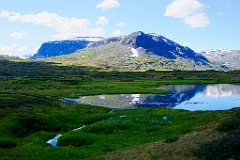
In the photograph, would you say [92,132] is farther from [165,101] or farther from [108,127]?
[165,101]

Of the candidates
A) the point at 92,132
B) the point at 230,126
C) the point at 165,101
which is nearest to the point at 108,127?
the point at 92,132

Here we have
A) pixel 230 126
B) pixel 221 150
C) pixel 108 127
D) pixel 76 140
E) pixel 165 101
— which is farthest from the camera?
pixel 165 101

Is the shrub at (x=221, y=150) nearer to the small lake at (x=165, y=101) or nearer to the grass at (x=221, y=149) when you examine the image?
the grass at (x=221, y=149)

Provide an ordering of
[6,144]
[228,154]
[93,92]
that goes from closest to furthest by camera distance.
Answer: [228,154] → [6,144] → [93,92]

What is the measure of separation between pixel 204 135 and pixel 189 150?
6129mm

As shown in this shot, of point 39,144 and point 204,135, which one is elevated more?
point 204,135

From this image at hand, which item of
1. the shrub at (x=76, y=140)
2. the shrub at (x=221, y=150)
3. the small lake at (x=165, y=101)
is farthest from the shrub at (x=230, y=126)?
the small lake at (x=165, y=101)

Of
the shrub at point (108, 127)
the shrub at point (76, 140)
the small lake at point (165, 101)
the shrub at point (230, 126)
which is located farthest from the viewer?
the small lake at point (165, 101)

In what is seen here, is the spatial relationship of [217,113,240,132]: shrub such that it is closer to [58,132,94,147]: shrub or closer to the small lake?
[58,132,94,147]: shrub

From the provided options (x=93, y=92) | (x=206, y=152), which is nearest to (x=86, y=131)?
(x=206, y=152)

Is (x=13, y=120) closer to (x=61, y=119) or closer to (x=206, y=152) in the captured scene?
(x=61, y=119)

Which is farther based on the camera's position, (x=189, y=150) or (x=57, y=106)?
(x=57, y=106)

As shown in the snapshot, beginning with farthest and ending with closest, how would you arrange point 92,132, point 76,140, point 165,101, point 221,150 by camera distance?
point 165,101
point 92,132
point 76,140
point 221,150

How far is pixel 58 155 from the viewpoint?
44.0 m
